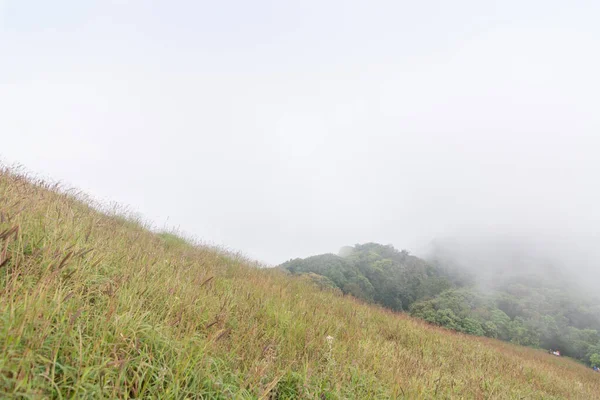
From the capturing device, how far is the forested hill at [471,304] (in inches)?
1428

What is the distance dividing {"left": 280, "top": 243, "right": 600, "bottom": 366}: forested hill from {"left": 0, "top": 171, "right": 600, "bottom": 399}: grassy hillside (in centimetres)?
2551

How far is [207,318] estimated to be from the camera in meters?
2.89

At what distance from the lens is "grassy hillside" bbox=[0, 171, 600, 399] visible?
59.4 inches

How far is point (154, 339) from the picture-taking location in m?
2.00

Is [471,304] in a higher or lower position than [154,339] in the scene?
lower

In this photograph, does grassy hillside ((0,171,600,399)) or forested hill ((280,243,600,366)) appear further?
forested hill ((280,243,600,366))

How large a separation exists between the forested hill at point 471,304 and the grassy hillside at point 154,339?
25510 mm

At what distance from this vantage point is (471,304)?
44.3m

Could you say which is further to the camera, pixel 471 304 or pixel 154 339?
pixel 471 304

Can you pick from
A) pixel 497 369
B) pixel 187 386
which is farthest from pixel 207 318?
pixel 497 369

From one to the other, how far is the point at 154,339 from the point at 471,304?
178ft

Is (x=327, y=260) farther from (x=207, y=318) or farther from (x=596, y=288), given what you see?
(x=596, y=288)

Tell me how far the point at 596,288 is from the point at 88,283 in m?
122

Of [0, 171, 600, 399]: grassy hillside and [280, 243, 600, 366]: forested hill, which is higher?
[0, 171, 600, 399]: grassy hillside
